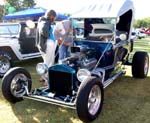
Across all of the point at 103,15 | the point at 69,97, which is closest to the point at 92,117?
the point at 69,97

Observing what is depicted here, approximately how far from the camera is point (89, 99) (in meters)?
4.34

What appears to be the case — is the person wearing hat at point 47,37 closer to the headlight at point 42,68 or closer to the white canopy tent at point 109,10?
the white canopy tent at point 109,10

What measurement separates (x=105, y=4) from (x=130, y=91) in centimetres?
228

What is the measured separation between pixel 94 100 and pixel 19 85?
165 centimetres

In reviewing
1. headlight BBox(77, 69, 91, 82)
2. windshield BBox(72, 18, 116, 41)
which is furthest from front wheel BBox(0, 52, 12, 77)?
headlight BBox(77, 69, 91, 82)

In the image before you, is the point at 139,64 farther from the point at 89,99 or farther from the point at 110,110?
the point at 89,99

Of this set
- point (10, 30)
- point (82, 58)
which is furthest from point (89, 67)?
point (10, 30)

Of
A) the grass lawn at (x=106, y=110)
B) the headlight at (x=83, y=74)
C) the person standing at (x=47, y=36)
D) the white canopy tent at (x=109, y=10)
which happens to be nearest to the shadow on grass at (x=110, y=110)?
the grass lawn at (x=106, y=110)

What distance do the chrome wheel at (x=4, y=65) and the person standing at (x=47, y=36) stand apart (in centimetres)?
238

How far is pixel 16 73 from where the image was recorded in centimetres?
505

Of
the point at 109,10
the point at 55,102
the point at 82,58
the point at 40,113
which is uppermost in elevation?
the point at 109,10

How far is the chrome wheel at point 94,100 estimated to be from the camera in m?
4.37

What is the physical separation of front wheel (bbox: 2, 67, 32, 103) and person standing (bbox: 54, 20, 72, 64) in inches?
47.0

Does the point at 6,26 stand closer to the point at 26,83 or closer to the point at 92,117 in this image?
the point at 26,83
